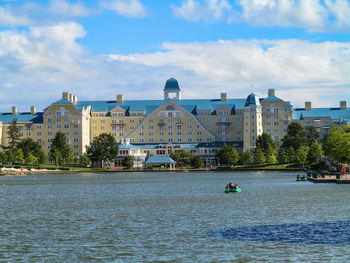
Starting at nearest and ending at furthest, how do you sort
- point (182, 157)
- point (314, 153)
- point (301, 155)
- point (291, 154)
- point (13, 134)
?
point (314, 153), point (301, 155), point (291, 154), point (182, 157), point (13, 134)

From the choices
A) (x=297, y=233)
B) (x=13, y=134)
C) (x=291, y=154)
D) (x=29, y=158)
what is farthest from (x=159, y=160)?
(x=297, y=233)

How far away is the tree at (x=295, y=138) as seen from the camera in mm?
171750

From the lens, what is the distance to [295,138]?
17250cm

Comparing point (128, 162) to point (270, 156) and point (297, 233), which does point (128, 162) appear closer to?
point (270, 156)

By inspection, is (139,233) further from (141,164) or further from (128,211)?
(141,164)

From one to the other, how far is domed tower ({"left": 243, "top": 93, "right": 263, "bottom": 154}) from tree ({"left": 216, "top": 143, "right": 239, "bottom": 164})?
55.3 feet

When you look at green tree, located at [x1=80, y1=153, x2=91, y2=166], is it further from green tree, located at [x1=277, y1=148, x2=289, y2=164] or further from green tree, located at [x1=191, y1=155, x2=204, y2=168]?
green tree, located at [x1=277, y1=148, x2=289, y2=164]

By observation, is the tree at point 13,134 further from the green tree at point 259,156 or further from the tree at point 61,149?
the green tree at point 259,156

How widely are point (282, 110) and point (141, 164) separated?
4737cm

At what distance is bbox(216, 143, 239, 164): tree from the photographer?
6885 inches

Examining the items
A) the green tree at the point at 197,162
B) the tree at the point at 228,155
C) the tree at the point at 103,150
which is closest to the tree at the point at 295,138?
the tree at the point at 228,155

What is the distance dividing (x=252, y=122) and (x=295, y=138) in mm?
25420

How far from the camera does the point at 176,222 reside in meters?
41.5

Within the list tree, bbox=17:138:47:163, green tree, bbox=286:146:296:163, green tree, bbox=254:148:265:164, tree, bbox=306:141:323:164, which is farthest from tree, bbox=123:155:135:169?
tree, bbox=306:141:323:164
